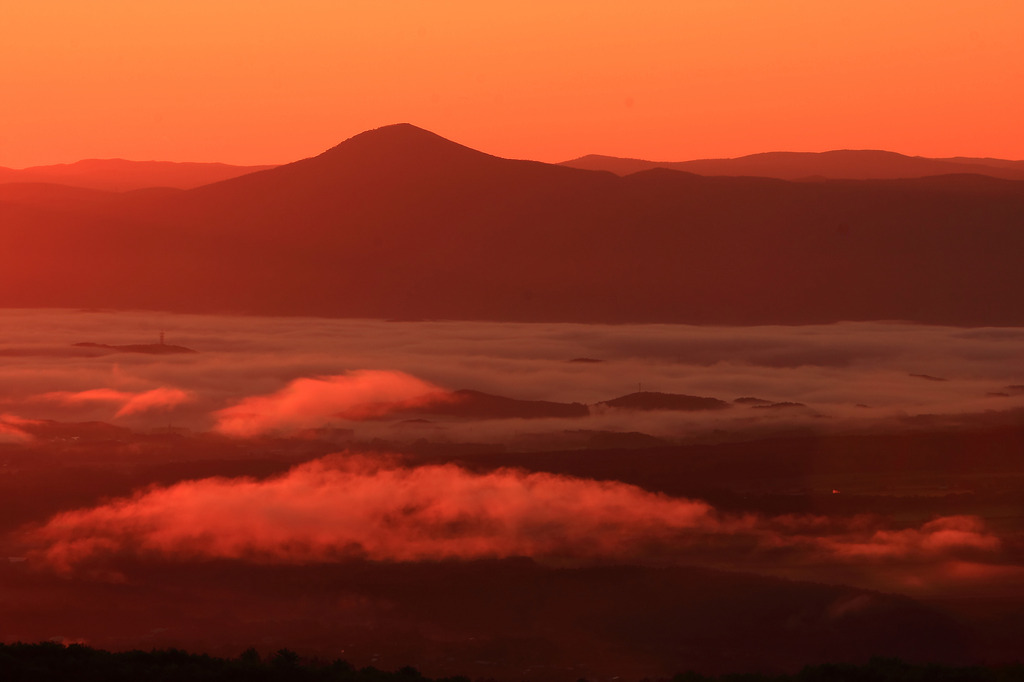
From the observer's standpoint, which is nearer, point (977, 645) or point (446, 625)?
point (977, 645)

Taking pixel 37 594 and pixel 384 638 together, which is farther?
pixel 37 594

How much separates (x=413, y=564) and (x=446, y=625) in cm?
3122

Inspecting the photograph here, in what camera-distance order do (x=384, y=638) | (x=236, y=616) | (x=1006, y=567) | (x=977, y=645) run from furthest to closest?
(x=1006, y=567) → (x=236, y=616) → (x=384, y=638) → (x=977, y=645)

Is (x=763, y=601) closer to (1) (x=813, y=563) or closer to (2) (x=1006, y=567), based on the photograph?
(1) (x=813, y=563)

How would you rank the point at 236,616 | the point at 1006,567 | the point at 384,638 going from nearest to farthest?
the point at 384,638, the point at 236,616, the point at 1006,567

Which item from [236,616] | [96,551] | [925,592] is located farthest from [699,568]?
[96,551]

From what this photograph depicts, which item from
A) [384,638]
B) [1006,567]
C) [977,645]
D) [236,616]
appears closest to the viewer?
[977,645]

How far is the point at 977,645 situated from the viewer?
5571 inches

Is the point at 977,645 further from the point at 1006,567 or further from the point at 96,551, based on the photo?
the point at 96,551

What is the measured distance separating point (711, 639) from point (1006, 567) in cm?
5804

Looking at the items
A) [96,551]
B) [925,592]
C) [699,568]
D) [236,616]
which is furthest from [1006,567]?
[96,551]

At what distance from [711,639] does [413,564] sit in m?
55.8

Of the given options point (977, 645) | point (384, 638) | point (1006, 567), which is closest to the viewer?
point (977, 645)

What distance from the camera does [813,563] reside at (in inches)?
7431
